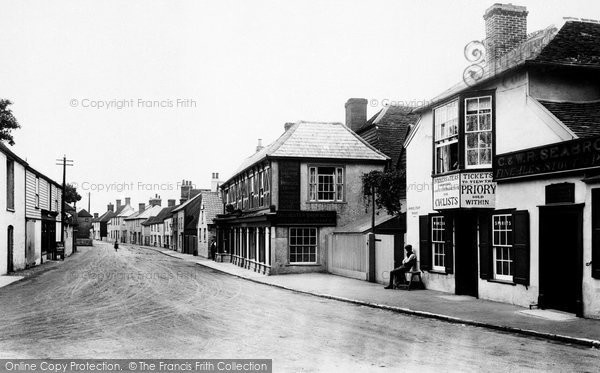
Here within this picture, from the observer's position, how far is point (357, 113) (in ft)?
115

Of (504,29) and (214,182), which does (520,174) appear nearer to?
(504,29)

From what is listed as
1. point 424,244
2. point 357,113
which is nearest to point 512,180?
point 424,244

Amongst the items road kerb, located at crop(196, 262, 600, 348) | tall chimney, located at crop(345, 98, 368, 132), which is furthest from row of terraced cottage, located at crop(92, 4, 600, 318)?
tall chimney, located at crop(345, 98, 368, 132)

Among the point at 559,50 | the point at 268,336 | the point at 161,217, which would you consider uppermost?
the point at 559,50

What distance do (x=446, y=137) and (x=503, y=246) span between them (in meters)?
3.80

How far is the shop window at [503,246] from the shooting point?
47.2 feet

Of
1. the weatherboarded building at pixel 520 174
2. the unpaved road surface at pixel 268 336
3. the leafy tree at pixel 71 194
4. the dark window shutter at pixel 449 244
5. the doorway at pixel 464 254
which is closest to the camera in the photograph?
the unpaved road surface at pixel 268 336

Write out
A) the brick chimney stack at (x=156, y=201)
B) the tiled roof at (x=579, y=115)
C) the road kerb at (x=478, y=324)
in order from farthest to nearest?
the brick chimney stack at (x=156, y=201) → the tiled roof at (x=579, y=115) → the road kerb at (x=478, y=324)

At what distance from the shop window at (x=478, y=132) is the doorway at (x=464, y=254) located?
5.45ft

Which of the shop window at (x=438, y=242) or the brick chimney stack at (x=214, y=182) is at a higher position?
the brick chimney stack at (x=214, y=182)

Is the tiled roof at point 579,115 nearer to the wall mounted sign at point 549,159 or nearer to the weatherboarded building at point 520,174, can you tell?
the weatherboarded building at point 520,174

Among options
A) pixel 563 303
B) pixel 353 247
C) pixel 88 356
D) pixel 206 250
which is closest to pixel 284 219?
pixel 353 247

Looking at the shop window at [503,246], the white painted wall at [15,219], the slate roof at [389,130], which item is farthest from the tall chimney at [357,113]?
the shop window at [503,246]

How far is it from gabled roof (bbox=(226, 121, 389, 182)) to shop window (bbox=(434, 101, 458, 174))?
10.5 metres
